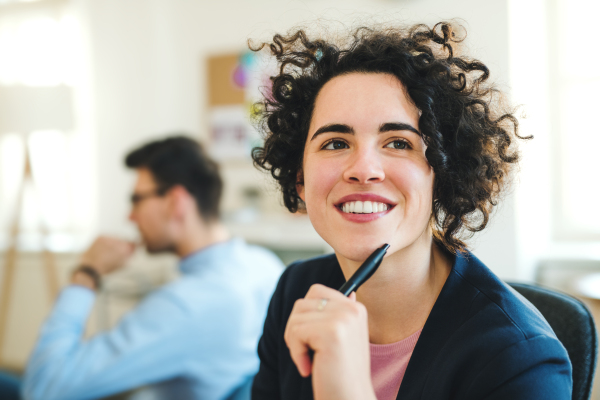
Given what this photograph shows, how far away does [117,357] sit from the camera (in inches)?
53.7

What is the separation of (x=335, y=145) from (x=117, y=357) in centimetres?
97

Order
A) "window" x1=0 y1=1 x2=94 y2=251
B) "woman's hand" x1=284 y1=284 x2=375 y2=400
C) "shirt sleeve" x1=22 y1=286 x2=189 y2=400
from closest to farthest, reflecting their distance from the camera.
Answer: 1. "woman's hand" x1=284 y1=284 x2=375 y2=400
2. "shirt sleeve" x1=22 y1=286 x2=189 y2=400
3. "window" x1=0 y1=1 x2=94 y2=251

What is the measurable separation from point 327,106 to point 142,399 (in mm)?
1098

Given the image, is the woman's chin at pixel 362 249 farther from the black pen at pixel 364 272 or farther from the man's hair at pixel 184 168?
the man's hair at pixel 184 168

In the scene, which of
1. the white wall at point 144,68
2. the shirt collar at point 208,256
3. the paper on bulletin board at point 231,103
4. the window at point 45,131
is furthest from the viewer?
the window at point 45,131

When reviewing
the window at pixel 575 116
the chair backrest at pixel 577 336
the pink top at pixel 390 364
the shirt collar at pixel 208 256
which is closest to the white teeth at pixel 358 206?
the pink top at pixel 390 364

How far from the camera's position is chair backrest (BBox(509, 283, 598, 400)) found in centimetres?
82

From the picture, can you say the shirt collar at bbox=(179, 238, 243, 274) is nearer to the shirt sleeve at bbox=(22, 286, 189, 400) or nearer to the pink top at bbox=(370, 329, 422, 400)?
the shirt sleeve at bbox=(22, 286, 189, 400)

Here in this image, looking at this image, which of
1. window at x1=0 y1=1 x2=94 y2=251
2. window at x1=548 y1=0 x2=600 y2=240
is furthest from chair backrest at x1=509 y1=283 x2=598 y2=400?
window at x1=0 y1=1 x2=94 y2=251

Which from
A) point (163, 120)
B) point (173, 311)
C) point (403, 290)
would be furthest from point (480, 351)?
point (163, 120)

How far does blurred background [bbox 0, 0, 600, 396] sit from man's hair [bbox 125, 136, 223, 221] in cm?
74

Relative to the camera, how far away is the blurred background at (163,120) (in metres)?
2.56

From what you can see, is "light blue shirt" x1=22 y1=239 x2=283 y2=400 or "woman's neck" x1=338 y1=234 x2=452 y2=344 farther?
"light blue shirt" x1=22 y1=239 x2=283 y2=400

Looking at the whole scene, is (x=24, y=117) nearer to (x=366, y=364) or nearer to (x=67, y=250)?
(x=67, y=250)
